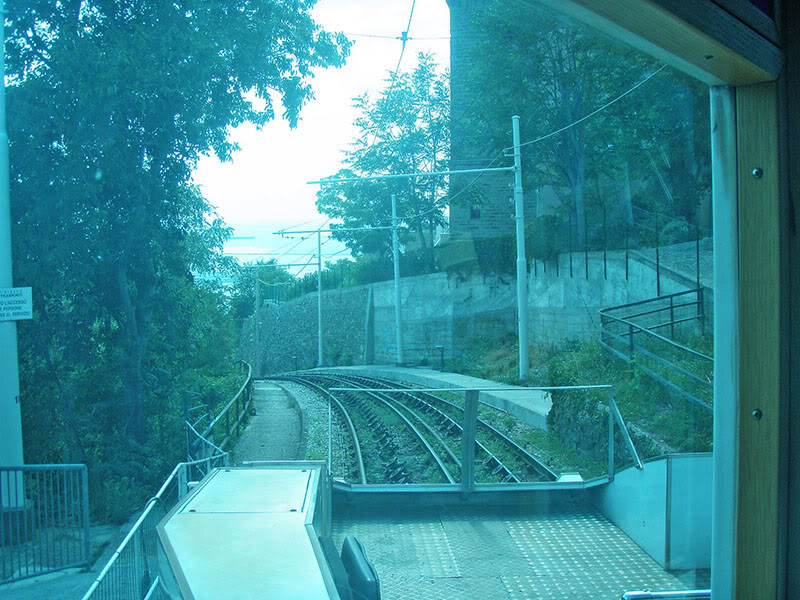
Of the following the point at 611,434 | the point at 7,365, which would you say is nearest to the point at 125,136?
the point at 7,365

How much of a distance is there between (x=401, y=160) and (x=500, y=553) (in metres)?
2.93

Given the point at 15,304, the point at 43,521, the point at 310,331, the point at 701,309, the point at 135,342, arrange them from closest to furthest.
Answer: the point at 701,309 < the point at 15,304 < the point at 135,342 < the point at 43,521 < the point at 310,331

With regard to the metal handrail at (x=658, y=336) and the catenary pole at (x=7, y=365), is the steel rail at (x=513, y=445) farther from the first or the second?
the catenary pole at (x=7, y=365)

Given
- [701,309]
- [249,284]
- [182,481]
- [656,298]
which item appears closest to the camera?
[701,309]

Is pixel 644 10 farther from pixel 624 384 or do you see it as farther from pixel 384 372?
pixel 384 372

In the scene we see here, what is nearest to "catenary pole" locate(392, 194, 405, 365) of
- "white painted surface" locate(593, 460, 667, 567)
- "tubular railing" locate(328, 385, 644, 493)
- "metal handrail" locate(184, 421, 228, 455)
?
"tubular railing" locate(328, 385, 644, 493)

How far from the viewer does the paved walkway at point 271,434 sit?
4.68 meters

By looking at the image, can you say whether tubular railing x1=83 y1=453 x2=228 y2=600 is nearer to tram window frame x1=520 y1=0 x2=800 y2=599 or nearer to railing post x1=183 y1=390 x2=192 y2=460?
railing post x1=183 y1=390 x2=192 y2=460

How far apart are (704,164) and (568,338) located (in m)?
3.03

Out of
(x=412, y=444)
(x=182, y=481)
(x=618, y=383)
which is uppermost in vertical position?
(x=618, y=383)

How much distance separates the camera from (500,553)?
9.36ft

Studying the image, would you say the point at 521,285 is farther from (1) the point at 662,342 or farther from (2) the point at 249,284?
(1) the point at 662,342

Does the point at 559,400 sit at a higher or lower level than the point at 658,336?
lower

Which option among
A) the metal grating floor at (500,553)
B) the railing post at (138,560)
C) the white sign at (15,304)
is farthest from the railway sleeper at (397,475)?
the white sign at (15,304)
